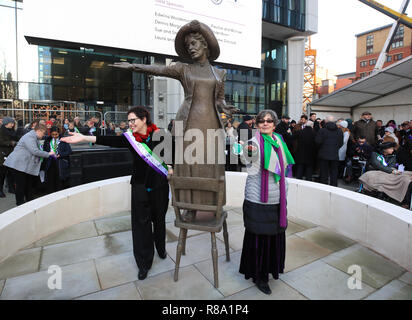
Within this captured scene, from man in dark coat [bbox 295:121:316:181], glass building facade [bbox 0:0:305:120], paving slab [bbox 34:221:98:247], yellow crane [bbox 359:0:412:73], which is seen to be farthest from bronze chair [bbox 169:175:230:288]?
yellow crane [bbox 359:0:412:73]

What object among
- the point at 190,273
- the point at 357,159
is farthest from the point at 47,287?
the point at 357,159

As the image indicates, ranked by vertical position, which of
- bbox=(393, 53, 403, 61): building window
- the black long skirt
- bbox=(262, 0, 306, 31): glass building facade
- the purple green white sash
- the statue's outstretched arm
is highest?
bbox=(393, 53, 403, 61): building window

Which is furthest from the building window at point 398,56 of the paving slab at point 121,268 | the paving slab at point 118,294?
the paving slab at point 118,294

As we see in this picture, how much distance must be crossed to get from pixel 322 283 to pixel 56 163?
5.62m

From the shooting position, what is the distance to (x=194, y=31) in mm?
2930

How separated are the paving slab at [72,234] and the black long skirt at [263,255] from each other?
7.84 ft

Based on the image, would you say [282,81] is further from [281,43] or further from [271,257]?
[271,257]

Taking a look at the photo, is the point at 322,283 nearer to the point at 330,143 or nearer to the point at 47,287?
the point at 47,287

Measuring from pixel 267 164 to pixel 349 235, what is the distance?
2192 millimetres

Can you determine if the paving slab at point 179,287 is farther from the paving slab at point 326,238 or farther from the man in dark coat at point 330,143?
the man in dark coat at point 330,143

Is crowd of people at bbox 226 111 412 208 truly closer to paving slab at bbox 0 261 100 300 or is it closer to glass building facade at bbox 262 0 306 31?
paving slab at bbox 0 261 100 300

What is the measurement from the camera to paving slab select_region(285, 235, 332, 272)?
3.13 m

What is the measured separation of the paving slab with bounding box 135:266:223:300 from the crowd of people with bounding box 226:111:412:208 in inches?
108

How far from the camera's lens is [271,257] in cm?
263
